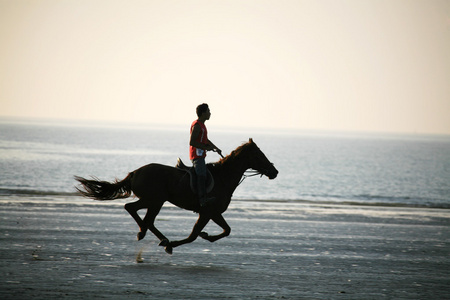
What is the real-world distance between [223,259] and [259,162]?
6.86 feet

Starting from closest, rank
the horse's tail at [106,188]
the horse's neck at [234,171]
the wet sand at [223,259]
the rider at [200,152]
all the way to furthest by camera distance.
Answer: the wet sand at [223,259] < the rider at [200,152] < the horse's neck at [234,171] < the horse's tail at [106,188]

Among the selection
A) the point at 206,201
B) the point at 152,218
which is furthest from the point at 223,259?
the point at 152,218

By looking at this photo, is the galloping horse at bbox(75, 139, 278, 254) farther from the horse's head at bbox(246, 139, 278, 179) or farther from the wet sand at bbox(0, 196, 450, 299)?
the wet sand at bbox(0, 196, 450, 299)

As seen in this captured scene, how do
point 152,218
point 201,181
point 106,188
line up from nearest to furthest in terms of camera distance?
point 201,181 → point 152,218 → point 106,188

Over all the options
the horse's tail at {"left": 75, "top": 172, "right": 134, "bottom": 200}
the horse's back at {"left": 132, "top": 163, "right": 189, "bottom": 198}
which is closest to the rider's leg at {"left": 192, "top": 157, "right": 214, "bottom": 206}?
the horse's back at {"left": 132, "top": 163, "right": 189, "bottom": 198}

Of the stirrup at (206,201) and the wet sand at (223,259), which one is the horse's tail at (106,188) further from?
the stirrup at (206,201)

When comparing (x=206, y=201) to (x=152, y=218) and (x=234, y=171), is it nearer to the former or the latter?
(x=234, y=171)

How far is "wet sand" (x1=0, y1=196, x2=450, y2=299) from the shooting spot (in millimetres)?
9047

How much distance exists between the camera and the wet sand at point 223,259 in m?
9.05

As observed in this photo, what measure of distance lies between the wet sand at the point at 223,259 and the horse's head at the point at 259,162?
5.77ft

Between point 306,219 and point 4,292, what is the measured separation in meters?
13.0

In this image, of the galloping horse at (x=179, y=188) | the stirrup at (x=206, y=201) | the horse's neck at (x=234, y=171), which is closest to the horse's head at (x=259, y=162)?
the galloping horse at (x=179, y=188)

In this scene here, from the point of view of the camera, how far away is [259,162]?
12125mm

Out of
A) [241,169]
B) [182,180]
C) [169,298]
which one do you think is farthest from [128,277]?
[241,169]
